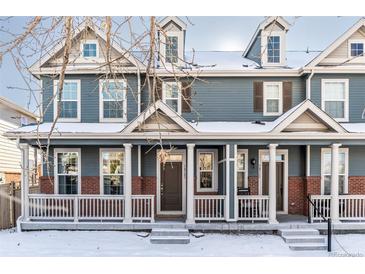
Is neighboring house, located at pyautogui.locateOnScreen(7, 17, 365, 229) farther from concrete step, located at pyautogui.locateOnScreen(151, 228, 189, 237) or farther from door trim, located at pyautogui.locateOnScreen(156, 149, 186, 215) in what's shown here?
concrete step, located at pyautogui.locateOnScreen(151, 228, 189, 237)

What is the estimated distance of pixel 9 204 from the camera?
5566 millimetres

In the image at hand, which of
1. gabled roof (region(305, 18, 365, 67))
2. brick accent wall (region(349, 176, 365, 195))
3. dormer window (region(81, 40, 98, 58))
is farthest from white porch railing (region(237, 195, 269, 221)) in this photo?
dormer window (region(81, 40, 98, 58))

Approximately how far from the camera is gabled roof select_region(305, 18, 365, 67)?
5.11 meters

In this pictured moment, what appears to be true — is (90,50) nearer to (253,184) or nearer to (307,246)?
(253,184)

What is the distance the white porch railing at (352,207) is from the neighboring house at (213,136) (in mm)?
33

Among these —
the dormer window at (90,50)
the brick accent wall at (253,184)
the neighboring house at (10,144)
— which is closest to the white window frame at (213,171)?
the brick accent wall at (253,184)

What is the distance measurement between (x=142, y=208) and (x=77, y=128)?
1904 millimetres

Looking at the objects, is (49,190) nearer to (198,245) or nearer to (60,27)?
(198,245)

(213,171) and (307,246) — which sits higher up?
(213,171)

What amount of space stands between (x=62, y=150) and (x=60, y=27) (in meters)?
3.12

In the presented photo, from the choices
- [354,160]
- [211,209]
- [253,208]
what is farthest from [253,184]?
[354,160]

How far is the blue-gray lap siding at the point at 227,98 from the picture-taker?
603 centimetres
